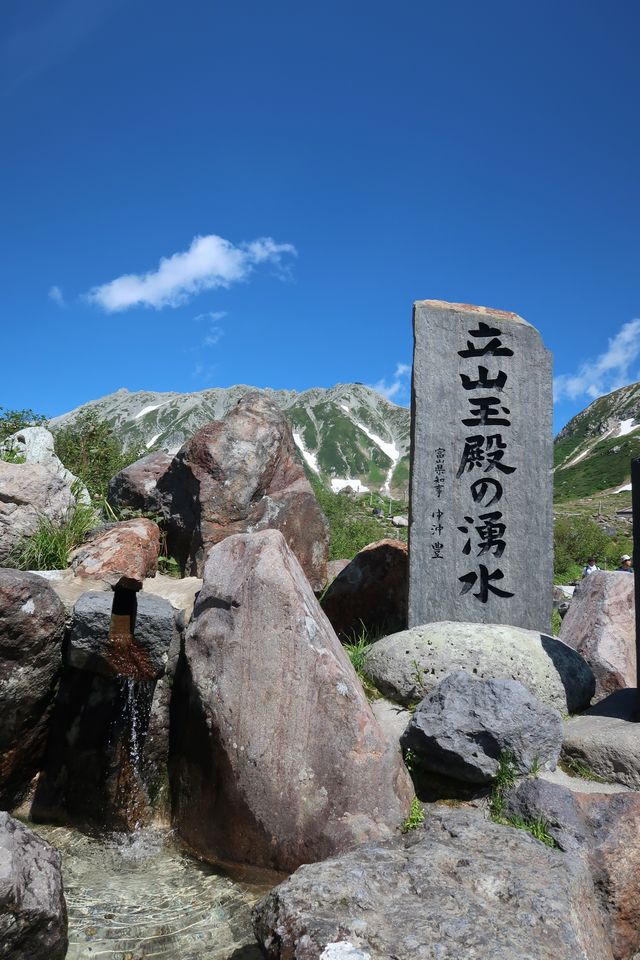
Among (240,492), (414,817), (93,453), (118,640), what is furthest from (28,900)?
(93,453)

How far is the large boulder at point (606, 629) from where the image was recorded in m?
8.57

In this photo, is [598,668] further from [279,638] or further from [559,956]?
[559,956]

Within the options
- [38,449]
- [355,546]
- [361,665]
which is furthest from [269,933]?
[355,546]

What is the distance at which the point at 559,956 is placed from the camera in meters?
3.26

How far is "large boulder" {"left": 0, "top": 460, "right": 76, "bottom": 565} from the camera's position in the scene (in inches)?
361

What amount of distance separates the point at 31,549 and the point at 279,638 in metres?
5.02

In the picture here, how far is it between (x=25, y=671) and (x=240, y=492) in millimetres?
4781

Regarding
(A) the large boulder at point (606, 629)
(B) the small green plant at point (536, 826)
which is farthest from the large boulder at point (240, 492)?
(B) the small green plant at point (536, 826)

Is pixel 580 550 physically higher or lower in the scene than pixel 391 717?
higher

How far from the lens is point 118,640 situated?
6.28 metres

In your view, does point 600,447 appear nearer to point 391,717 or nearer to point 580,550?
point 580,550

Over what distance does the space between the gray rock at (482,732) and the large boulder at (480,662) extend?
1216mm

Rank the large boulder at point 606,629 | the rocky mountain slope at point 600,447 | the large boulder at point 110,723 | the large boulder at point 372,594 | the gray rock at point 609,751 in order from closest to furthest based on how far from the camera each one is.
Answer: the gray rock at point 609,751 → the large boulder at point 110,723 → the large boulder at point 606,629 → the large boulder at point 372,594 → the rocky mountain slope at point 600,447

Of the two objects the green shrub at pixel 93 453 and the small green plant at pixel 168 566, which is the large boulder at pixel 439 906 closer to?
the small green plant at pixel 168 566
